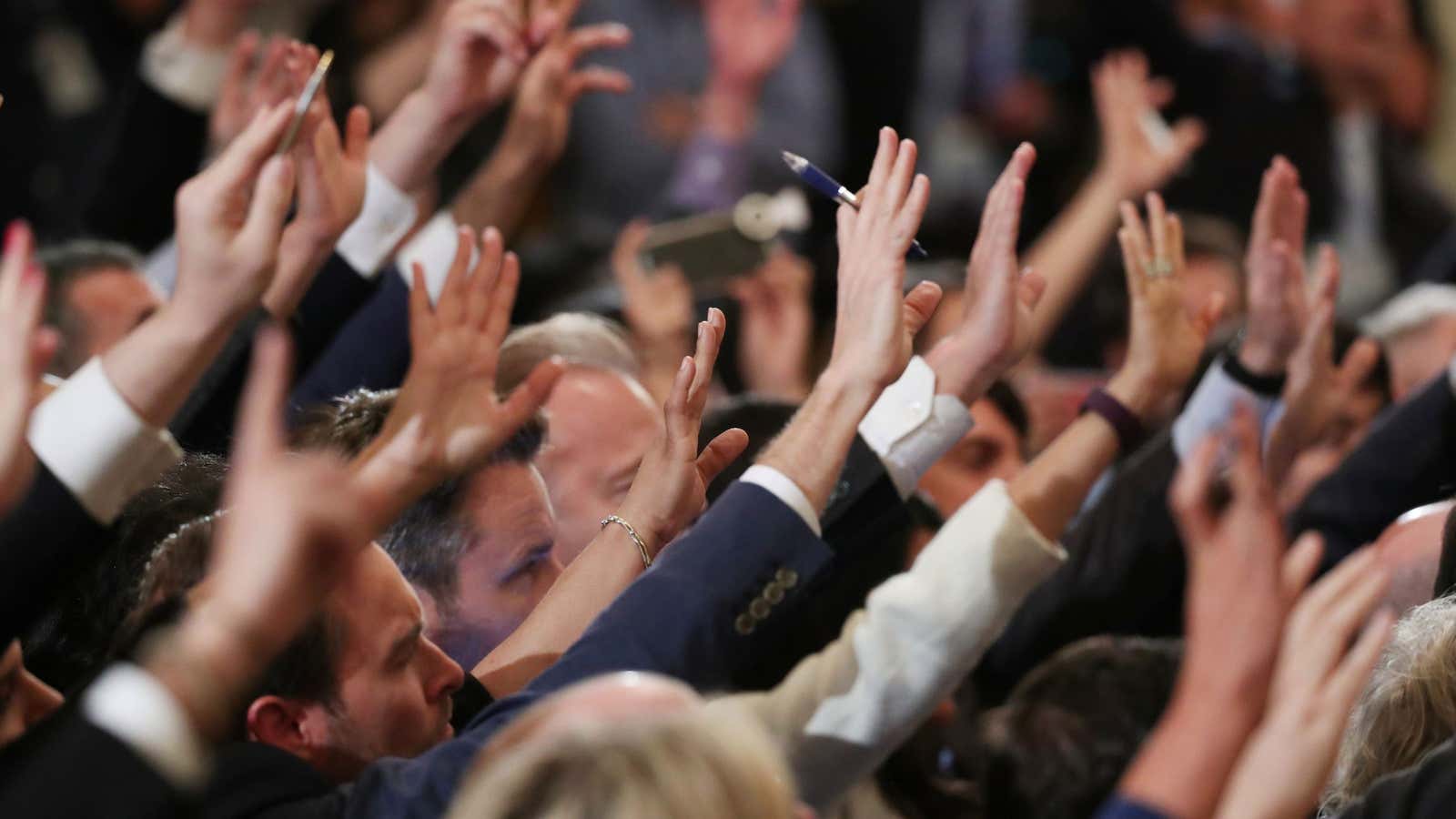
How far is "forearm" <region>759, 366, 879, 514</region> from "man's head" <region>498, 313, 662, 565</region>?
72cm

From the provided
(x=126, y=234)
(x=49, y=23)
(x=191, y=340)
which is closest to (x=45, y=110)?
(x=49, y=23)

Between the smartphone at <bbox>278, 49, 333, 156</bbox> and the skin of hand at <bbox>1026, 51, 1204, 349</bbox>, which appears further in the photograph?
the skin of hand at <bbox>1026, 51, 1204, 349</bbox>

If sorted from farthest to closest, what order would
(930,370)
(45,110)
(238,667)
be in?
1. (45,110)
2. (930,370)
3. (238,667)

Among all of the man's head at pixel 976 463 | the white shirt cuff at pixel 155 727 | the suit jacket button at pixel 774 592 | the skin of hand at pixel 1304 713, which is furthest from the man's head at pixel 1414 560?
the white shirt cuff at pixel 155 727

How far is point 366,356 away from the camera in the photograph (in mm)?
2225

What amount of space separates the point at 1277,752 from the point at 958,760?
3.98 ft

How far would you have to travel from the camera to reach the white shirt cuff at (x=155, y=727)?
39.1 inches

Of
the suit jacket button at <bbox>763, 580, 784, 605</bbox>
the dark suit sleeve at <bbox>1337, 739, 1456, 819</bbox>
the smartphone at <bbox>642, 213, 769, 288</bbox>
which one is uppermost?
the suit jacket button at <bbox>763, 580, 784, 605</bbox>

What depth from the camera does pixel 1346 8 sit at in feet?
15.8

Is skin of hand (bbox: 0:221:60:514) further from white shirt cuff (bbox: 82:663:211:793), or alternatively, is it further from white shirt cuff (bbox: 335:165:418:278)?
white shirt cuff (bbox: 335:165:418:278)

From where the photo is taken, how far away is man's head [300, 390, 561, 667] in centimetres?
186

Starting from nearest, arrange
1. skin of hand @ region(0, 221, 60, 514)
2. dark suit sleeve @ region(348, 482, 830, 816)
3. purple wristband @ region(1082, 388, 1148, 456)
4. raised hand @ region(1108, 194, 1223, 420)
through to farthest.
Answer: skin of hand @ region(0, 221, 60, 514), dark suit sleeve @ region(348, 482, 830, 816), purple wristband @ region(1082, 388, 1148, 456), raised hand @ region(1108, 194, 1223, 420)

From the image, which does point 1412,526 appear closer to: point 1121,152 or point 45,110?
point 1121,152

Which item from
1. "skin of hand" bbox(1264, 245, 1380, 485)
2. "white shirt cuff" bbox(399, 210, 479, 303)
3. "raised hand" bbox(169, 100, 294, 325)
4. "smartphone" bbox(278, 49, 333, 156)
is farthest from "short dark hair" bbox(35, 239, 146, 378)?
"skin of hand" bbox(1264, 245, 1380, 485)
